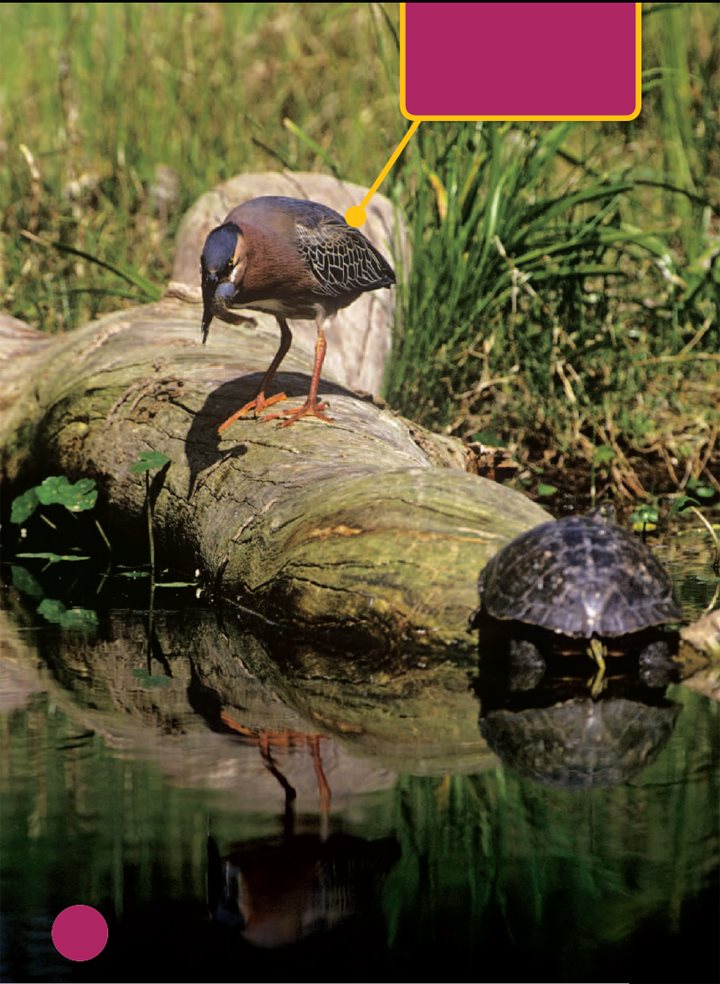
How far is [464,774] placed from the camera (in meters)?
3.54

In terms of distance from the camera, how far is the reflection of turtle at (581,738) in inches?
140

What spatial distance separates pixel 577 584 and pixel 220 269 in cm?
171

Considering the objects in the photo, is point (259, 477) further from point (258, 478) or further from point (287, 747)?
point (287, 747)

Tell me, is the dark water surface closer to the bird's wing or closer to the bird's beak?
the bird's beak

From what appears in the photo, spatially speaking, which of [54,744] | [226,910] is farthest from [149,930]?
[54,744]

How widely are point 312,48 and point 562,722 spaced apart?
Result: 7601mm

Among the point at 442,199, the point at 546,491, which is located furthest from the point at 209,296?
the point at 442,199

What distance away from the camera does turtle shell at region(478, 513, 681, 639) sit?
14.0 feet

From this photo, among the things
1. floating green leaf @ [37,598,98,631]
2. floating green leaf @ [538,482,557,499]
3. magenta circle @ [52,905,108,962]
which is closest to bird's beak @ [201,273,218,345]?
floating green leaf @ [37,598,98,631]

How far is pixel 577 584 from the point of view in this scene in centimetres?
430

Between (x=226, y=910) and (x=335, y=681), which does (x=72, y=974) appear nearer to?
(x=226, y=910)

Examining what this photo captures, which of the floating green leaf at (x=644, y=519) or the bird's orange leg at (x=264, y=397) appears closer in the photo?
the bird's orange leg at (x=264, y=397)

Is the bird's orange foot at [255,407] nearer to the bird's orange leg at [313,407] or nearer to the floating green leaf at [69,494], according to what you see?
the bird's orange leg at [313,407]

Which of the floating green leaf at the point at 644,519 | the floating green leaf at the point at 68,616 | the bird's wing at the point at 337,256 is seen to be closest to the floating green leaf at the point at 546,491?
the floating green leaf at the point at 644,519
